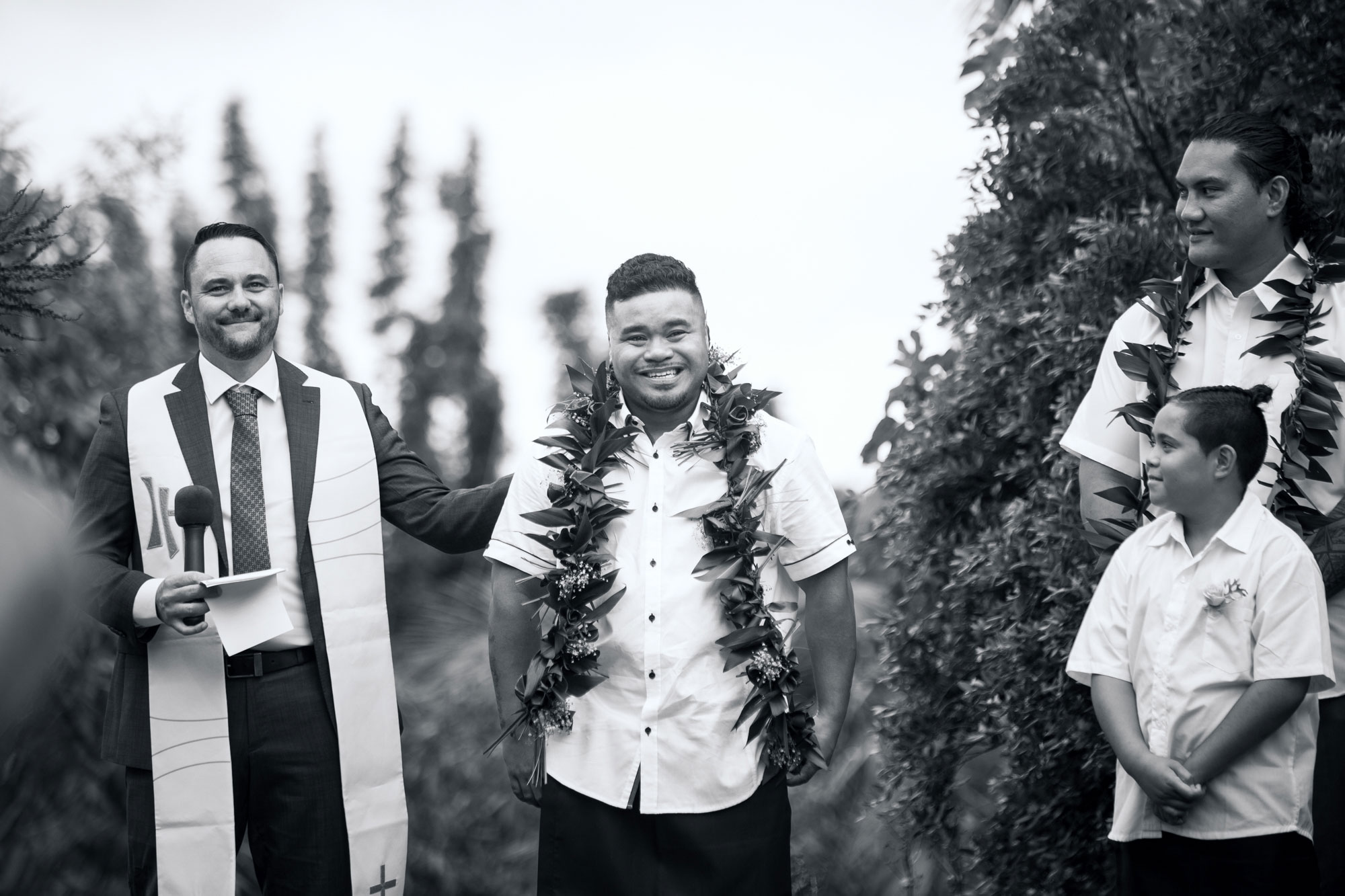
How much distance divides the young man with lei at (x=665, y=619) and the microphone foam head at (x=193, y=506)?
0.78 meters

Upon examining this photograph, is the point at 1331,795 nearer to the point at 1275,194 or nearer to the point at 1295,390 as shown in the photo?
the point at 1295,390

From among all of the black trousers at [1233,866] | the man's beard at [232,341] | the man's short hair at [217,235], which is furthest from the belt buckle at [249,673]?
the black trousers at [1233,866]

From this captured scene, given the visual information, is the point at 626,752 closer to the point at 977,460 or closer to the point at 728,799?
the point at 728,799

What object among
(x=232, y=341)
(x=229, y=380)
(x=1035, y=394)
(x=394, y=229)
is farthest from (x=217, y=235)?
(x=394, y=229)

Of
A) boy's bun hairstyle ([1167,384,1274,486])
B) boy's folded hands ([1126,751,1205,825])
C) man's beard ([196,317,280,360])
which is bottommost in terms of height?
boy's folded hands ([1126,751,1205,825])

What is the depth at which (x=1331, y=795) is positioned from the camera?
3.34 m

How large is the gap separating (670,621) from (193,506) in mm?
1293

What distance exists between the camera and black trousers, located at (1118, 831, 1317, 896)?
10.3 feet

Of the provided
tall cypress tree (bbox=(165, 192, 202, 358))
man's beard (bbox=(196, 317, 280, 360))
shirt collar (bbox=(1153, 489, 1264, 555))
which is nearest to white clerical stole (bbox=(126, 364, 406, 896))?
man's beard (bbox=(196, 317, 280, 360))

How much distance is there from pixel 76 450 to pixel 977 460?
4356 millimetres

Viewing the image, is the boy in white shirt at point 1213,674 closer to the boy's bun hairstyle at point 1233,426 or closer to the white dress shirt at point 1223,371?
the boy's bun hairstyle at point 1233,426

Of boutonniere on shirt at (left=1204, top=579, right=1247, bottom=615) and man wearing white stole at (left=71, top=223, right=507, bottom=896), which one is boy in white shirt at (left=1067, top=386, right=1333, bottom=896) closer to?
boutonniere on shirt at (left=1204, top=579, right=1247, bottom=615)

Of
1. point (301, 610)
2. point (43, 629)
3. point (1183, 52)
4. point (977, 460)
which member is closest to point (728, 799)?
point (301, 610)

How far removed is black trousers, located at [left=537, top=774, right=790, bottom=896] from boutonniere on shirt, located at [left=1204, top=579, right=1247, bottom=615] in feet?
3.95
